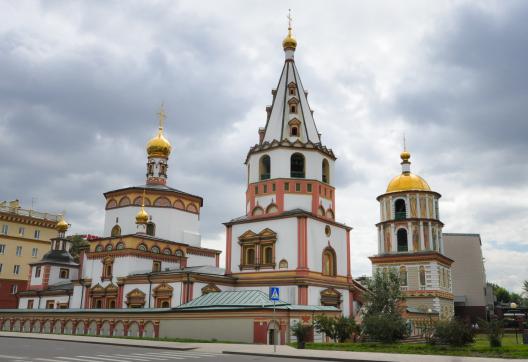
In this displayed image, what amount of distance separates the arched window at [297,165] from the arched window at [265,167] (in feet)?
5.51

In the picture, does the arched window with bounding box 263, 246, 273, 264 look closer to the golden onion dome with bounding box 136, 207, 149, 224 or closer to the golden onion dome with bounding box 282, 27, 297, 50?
the golden onion dome with bounding box 136, 207, 149, 224

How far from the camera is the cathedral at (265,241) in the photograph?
32.0 m

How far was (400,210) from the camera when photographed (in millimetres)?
47469

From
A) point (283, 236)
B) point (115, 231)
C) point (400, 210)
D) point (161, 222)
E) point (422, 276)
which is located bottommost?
point (422, 276)

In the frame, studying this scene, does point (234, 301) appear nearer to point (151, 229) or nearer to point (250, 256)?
point (250, 256)

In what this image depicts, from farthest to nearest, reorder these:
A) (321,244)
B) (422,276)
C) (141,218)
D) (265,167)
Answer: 1. (422,276)
2. (141,218)
3. (265,167)
4. (321,244)

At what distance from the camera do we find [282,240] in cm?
3244

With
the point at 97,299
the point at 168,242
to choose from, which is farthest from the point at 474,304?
the point at 97,299

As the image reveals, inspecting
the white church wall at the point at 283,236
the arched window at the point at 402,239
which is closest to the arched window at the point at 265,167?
the white church wall at the point at 283,236

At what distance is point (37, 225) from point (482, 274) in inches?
1961

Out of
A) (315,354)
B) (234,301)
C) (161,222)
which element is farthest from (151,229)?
(315,354)

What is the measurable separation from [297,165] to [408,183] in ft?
55.9

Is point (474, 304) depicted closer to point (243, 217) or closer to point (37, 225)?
point (243, 217)

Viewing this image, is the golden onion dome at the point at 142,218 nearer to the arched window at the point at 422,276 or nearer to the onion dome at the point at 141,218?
the onion dome at the point at 141,218
